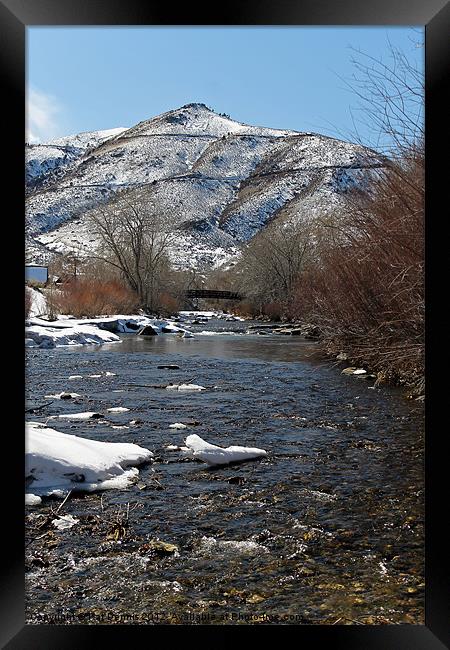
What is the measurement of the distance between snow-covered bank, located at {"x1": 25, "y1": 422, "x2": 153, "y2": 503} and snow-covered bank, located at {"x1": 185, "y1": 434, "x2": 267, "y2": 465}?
1.47ft

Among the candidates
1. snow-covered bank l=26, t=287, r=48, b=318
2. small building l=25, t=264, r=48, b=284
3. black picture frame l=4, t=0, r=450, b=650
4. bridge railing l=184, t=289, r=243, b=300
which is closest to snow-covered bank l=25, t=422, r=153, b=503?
black picture frame l=4, t=0, r=450, b=650

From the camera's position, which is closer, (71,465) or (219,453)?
(71,465)

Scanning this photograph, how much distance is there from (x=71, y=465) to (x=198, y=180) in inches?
1808

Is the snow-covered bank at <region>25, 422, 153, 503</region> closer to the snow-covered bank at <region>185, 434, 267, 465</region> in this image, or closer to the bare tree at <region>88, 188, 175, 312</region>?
the snow-covered bank at <region>185, 434, 267, 465</region>

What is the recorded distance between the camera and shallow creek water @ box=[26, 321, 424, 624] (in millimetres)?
2178

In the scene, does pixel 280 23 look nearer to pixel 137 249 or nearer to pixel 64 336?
pixel 64 336

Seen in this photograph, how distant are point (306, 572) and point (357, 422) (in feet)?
10.8

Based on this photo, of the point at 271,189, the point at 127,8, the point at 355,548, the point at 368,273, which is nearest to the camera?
the point at 127,8

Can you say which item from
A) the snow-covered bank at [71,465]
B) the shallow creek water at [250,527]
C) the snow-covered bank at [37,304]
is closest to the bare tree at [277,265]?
the snow-covered bank at [37,304]

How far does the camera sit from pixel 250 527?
2.94 meters

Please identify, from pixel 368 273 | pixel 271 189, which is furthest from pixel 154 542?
pixel 271 189

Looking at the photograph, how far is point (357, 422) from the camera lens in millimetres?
5586

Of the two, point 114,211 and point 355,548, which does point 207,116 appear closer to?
point 114,211

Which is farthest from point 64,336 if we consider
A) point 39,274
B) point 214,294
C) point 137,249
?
point 214,294
